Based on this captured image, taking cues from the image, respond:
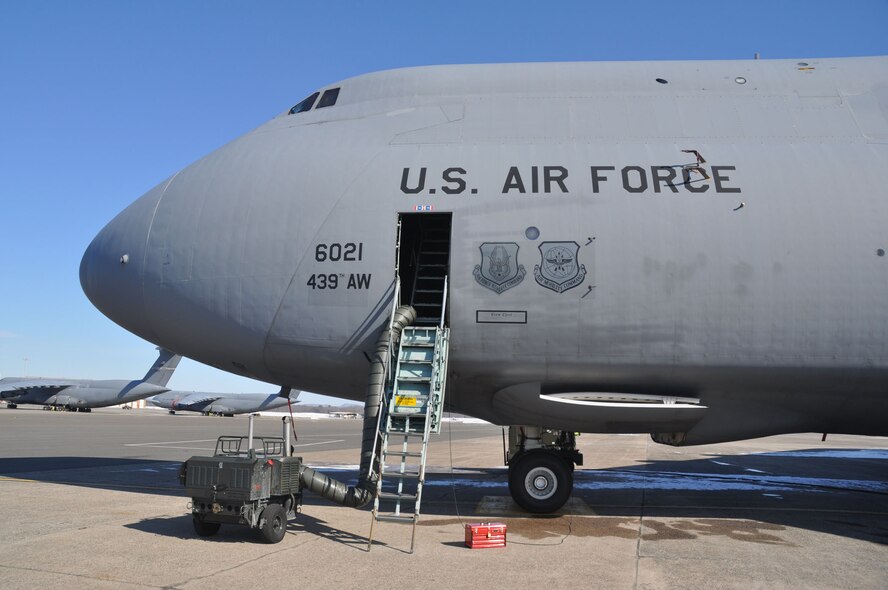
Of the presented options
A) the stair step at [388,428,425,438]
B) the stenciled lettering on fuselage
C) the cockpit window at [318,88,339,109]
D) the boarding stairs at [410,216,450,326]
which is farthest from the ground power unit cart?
the cockpit window at [318,88,339,109]

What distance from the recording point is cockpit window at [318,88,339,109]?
39.1 ft

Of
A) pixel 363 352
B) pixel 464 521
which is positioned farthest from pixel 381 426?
pixel 464 521

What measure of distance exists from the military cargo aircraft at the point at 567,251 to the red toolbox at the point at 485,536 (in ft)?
6.03

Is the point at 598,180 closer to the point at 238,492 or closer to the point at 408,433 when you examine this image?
the point at 408,433

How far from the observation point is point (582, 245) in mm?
9711

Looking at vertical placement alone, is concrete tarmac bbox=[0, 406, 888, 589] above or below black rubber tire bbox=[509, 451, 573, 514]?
below

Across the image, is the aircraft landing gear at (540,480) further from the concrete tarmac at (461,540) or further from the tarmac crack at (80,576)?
the tarmac crack at (80,576)

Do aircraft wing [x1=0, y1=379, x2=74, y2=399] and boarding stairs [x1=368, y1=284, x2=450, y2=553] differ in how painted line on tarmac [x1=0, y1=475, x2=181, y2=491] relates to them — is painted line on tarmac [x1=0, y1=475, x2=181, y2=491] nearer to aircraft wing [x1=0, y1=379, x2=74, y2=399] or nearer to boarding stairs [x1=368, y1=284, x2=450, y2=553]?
boarding stairs [x1=368, y1=284, x2=450, y2=553]

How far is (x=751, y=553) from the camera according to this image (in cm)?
794

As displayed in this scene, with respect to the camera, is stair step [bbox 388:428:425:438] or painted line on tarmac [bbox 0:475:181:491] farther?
painted line on tarmac [bbox 0:475:181:491]

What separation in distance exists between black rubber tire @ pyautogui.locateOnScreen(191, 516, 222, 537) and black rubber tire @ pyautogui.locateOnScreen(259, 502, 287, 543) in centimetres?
72

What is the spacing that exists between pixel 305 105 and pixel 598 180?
224 inches

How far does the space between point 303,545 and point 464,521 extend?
2.71m

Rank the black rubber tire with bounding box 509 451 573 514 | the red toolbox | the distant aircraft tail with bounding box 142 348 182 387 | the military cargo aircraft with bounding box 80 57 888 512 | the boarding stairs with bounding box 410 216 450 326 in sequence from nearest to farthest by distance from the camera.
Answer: the red toolbox
the military cargo aircraft with bounding box 80 57 888 512
the black rubber tire with bounding box 509 451 573 514
the boarding stairs with bounding box 410 216 450 326
the distant aircraft tail with bounding box 142 348 182 387
